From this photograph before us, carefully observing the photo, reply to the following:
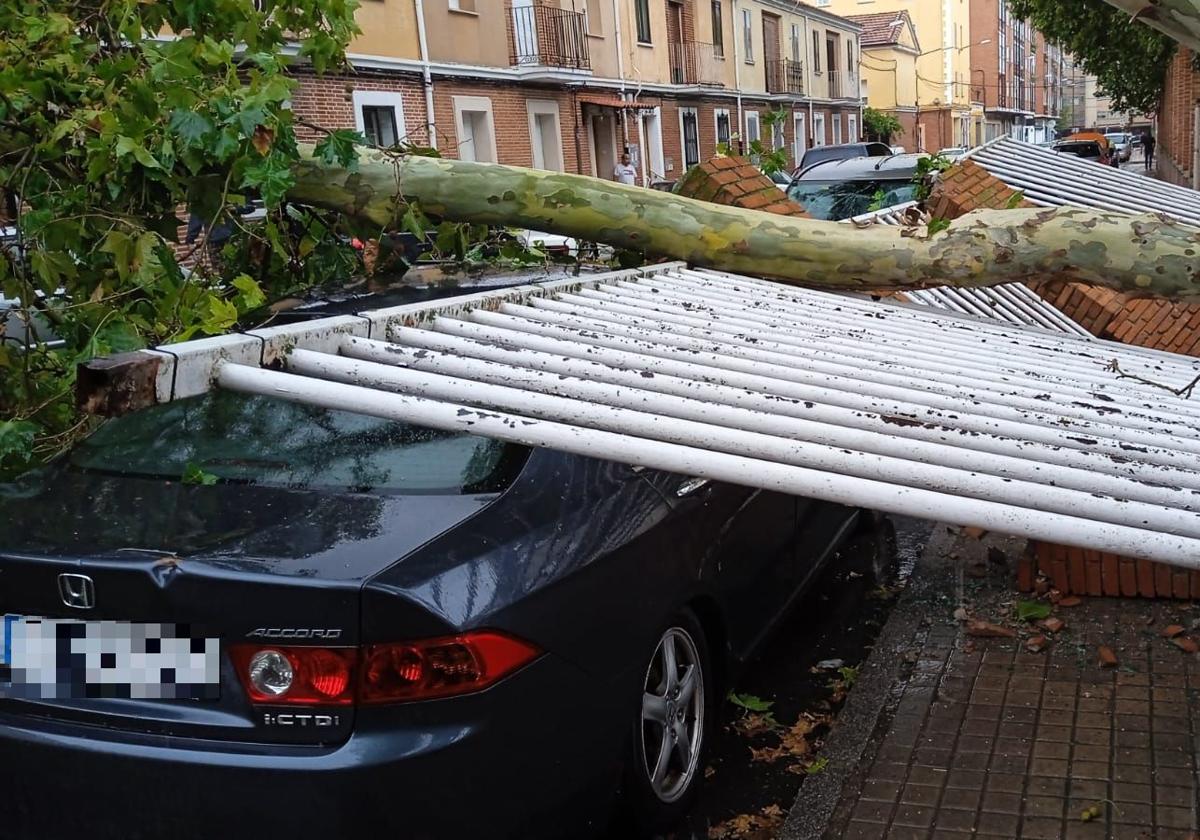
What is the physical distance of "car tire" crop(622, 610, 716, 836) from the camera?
314 centimetres

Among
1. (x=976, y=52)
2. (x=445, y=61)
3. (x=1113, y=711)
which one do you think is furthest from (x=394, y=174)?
(x=976, y=52)

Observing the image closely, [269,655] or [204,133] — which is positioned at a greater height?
[204,133]

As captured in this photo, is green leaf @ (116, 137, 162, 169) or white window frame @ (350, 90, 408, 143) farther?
white window frame @ (350, 90, 408, 143)

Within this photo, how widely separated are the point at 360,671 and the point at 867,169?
11.1 metres

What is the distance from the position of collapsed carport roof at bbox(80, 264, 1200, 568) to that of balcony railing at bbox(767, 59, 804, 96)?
38645mm

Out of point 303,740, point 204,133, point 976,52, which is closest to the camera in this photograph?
point 303,740

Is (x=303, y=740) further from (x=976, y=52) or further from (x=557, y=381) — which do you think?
(x=976, y=52)

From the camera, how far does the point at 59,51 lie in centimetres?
446

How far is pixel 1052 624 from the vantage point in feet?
15.5

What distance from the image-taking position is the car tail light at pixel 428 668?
2482 millimetres

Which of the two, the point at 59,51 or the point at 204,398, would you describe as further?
the point at 59,51

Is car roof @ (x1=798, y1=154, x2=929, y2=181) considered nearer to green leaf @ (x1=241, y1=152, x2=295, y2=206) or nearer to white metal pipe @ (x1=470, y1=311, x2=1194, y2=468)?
green leaf @ (x1=241, y1=152, x2=295, y2=206)

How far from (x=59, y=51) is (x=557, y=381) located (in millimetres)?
3138

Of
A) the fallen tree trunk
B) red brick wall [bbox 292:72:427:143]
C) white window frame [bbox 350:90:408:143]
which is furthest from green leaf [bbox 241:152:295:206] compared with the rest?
white window frame [bbox 350:90:408:143]
